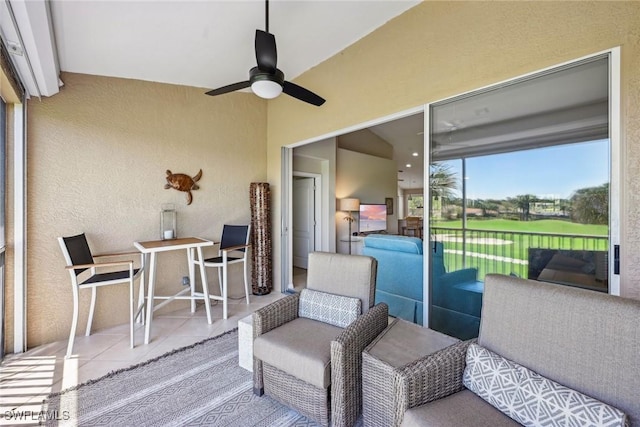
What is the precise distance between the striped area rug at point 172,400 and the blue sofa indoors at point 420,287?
1441 mm

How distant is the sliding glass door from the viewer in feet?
5.81

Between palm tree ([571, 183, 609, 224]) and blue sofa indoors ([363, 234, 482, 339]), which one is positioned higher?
palm tree ([571, 183, 609, 224])

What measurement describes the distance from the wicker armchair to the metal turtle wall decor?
2.25 m

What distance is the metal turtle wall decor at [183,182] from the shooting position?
351 cm

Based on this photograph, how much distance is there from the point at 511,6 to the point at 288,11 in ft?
5.87

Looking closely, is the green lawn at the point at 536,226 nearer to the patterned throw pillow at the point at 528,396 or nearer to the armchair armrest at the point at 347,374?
the patterned throw pillow at the point at 528,396

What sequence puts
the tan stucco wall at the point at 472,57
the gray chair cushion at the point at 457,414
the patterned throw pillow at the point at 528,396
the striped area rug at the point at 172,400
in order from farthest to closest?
the striped area rug at the point at 172,400
the tan stucco wall at the point at 472,57
the gray chair cushion at the point at 457,414
the patterned throw pillow at the point at 528,396

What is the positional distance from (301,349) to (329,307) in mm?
413

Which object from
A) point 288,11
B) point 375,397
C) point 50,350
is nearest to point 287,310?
point 375,397

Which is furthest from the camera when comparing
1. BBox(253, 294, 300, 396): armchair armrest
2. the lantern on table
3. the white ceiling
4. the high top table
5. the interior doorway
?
the interior doorway

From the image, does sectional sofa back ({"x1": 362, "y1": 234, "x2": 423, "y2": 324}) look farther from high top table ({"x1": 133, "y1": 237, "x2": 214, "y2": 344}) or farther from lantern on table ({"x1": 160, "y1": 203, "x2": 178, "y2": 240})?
lantern on table ({"x1": 160, "y1": 203, "x2": 178, "y2": 240})

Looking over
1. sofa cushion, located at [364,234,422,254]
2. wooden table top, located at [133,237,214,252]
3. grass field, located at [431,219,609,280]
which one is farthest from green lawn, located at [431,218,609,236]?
wooden table top, located at [133,237,214,252]

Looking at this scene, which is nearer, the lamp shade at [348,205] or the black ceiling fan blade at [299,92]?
the black ceiling fan blade at [299,92]

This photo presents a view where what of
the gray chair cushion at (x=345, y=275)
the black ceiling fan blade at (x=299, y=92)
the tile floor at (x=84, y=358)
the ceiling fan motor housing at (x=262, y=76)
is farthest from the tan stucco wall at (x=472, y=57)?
the tile floor at (x=84, y=358)
